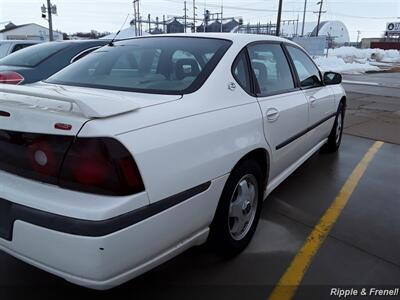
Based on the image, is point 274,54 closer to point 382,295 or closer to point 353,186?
point 353,186

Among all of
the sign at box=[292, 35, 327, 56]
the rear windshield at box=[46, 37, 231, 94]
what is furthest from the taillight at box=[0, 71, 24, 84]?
the sign at box=[292, 35, 327, 56]

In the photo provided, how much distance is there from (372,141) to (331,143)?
4.50 feet

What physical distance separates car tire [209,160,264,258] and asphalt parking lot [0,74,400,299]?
13 cm

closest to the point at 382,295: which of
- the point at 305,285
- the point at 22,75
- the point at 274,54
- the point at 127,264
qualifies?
the point at 305,285

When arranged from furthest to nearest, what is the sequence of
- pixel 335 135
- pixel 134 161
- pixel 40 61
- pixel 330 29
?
pixel 330 29 < pixel 40 61 < pixel 335 135 < pixel 134 161

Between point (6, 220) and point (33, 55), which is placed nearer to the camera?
point (6, 220)

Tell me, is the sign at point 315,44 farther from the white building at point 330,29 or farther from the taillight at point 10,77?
the white building at point 330,29

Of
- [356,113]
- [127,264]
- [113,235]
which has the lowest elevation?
[356,113]

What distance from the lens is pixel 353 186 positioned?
171 inches

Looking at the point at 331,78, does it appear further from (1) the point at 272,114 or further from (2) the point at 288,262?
(2) the point at 288,262

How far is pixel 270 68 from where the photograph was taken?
340 centimetres

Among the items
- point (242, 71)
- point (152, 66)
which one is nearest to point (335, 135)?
point (242, 71)

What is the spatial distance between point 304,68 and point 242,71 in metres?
1.54

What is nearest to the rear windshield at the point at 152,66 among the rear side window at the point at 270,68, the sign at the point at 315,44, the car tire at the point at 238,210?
the rear side window at the point at 270,68
